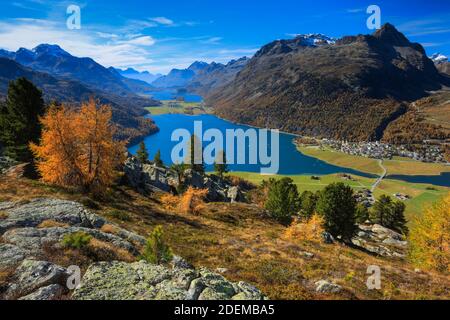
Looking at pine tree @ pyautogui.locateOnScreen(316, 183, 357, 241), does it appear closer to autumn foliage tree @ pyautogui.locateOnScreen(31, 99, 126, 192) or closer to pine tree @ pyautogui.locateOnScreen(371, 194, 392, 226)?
autumn foliage tree @ pyautogui.locateOnScreen(31, 99, 126, 192)

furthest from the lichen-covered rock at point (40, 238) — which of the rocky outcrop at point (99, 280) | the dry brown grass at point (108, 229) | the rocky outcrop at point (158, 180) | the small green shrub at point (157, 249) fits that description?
the rocky outcrop at point (158, 180)

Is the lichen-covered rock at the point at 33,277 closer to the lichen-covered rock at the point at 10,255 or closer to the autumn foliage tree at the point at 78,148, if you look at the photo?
the lichen-covered rock at the point at 10,255

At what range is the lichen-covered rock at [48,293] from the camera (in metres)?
11.1

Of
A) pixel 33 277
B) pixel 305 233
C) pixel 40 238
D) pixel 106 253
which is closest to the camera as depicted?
pixel 33 277

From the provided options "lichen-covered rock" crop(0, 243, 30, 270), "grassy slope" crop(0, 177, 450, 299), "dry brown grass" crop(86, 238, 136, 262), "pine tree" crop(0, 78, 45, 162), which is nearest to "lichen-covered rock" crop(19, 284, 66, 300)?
"lichen-covered rock" crop(0, 243, 30, 270)

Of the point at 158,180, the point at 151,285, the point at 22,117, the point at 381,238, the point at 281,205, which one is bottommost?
the point at 381,238

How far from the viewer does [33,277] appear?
40.7 feet

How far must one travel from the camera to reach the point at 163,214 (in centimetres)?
4419

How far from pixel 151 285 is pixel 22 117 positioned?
178 ft

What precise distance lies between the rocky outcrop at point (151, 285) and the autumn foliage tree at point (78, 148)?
2973 centimetres

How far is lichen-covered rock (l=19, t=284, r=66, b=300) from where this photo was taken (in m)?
11.1

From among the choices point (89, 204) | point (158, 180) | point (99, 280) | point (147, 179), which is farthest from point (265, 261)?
point (158, 180)

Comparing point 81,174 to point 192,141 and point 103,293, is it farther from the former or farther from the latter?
point 192,141

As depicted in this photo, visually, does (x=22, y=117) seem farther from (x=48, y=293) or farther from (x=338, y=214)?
(x=338, y=214)
